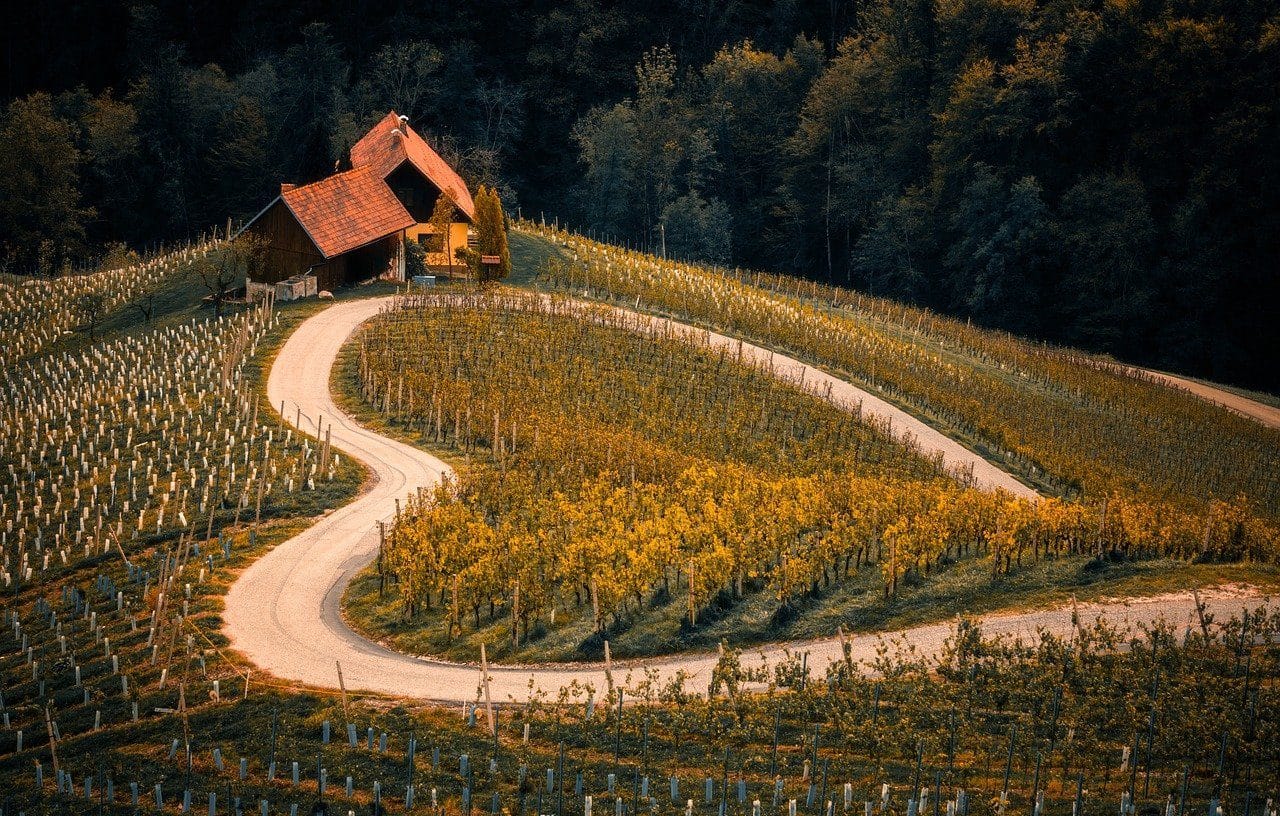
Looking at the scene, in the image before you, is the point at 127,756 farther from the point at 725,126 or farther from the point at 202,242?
the point at 725,126

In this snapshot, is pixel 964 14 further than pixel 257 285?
Yes

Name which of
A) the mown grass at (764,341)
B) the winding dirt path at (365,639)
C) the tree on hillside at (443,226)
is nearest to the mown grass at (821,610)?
the winding dirt path at (365,639)

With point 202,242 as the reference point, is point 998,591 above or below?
below

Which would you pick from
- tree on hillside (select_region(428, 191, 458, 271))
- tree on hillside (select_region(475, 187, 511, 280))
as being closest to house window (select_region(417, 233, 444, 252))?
tree on hillside (select_region(428, 191, 458, 271))

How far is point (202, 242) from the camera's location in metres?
73.5

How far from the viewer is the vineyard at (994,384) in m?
44.2

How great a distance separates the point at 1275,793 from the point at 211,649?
68.2ft

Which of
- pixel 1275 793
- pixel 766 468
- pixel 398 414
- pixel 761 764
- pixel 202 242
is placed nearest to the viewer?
pixel 1275 793

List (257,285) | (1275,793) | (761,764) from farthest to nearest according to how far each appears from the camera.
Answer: (257,285)
(761,764)
(1275,793)

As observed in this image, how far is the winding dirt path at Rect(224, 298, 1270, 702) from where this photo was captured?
26.9 m

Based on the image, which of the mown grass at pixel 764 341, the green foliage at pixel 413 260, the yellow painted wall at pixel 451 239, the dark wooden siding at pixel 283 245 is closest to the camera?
the mown grass at pixel 764 341

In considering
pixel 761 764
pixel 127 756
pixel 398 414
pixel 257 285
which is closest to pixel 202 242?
pixel 257 285

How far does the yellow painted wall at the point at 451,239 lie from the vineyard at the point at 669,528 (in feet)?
67.5

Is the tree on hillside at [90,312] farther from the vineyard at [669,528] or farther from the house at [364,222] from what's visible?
the vineyard at [669,528]
